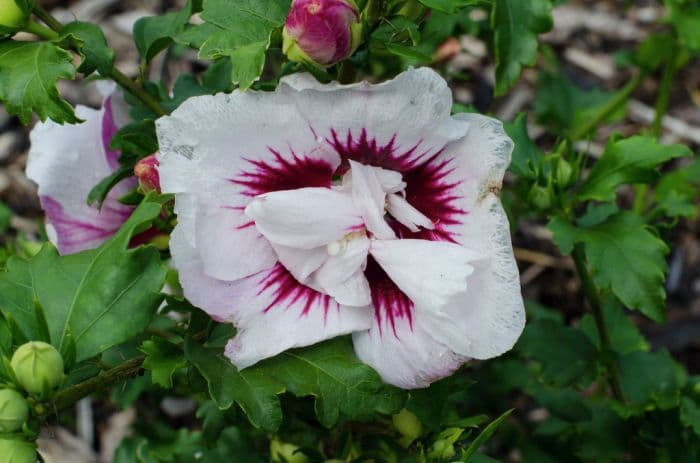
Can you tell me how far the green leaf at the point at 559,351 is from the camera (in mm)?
2045

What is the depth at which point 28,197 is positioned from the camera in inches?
128

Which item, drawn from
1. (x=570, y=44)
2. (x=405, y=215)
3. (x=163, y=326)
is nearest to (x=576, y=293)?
(x=570, y=44)

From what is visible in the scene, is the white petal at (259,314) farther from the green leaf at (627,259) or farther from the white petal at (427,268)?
the green leaf at (627,259)

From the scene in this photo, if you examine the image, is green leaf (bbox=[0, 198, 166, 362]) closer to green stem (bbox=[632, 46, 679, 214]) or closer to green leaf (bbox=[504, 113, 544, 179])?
green leaf (bbox=[504, 113, 544, 179])

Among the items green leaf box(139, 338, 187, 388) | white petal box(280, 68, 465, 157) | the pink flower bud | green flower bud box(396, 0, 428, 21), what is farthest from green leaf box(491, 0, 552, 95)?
green leaf box(139, 338, 187, 388)

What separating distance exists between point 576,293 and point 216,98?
213 centimetres

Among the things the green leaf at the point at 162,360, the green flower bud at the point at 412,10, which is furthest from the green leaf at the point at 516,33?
the green leaf at the point at 162,360

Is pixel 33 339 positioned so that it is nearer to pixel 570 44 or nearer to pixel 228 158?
pixel 228 158

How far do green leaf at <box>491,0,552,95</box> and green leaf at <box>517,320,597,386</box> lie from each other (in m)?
0.76

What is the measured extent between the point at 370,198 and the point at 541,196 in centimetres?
52

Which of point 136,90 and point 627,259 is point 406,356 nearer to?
point 627,259

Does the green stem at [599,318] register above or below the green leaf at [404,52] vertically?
below

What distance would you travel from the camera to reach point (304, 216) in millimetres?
1352

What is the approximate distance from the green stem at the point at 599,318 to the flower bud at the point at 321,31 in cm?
70
